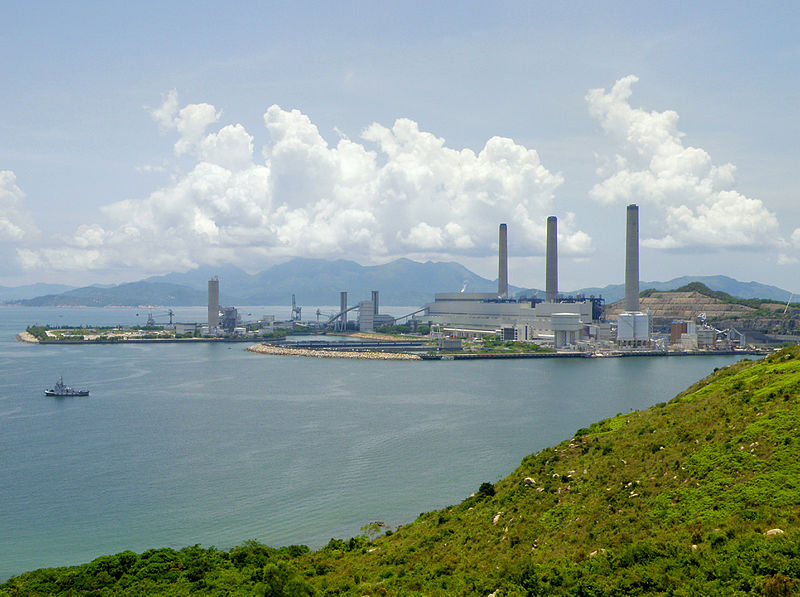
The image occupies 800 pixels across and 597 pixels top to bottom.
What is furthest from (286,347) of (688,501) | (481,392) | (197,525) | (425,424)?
(688,501)

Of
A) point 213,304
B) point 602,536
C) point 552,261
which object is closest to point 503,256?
point 552,261

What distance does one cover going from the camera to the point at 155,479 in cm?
1498

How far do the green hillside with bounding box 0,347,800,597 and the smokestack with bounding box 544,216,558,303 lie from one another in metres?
51.3

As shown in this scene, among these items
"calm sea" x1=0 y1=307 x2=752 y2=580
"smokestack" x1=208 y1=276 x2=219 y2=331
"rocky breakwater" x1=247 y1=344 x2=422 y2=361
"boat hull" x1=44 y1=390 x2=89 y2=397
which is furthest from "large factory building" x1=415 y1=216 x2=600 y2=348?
"boat hull" x1=44 y1=390 x2=89 y2=397

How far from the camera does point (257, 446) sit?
18281mm

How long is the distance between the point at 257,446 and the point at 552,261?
46.3 metres

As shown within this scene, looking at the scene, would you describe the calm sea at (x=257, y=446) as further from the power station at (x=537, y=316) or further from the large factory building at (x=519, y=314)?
the power station at (x=537, y=316)

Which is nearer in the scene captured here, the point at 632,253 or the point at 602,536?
the point at 602,536

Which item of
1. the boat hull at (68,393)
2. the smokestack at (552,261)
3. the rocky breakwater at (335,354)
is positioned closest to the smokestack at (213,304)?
the rocky breakwater at (335,354)

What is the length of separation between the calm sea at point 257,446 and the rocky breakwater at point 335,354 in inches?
353

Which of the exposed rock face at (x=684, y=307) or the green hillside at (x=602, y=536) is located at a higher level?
the exposed rock face at (x=684, y=307)

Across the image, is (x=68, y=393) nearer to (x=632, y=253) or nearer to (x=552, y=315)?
(x=552, y=315)

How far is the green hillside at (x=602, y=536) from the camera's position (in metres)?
5.13

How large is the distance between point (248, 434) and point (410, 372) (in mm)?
18787
